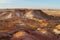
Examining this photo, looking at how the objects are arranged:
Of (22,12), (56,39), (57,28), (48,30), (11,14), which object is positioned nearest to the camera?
(56,39)

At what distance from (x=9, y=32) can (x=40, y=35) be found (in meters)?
0.52

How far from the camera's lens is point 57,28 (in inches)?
171

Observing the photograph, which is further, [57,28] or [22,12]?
[22,12]

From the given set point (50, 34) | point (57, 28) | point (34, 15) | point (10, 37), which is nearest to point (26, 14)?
point (34, 15)

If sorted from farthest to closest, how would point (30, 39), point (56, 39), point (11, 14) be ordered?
1. point (11, 14)
2. point (56, 39)
3. point (30, 39)

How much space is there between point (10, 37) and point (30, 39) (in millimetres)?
330

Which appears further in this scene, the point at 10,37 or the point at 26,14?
the point at 26,14

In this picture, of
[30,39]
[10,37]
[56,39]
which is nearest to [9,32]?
[10,37]

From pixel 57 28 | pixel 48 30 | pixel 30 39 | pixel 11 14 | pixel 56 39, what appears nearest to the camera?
pixel 30 39

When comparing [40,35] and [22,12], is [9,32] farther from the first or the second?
[22,12]

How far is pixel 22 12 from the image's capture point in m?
6.20

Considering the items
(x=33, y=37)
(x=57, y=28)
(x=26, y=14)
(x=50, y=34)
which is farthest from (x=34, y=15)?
(x=33, y=37)

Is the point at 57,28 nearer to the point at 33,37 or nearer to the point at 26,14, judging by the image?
the point at 33,37

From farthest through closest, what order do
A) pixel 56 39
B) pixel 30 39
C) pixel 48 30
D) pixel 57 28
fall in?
pixel 57 28
pixel 48 30
pixel 56 39
pixel 30 39
